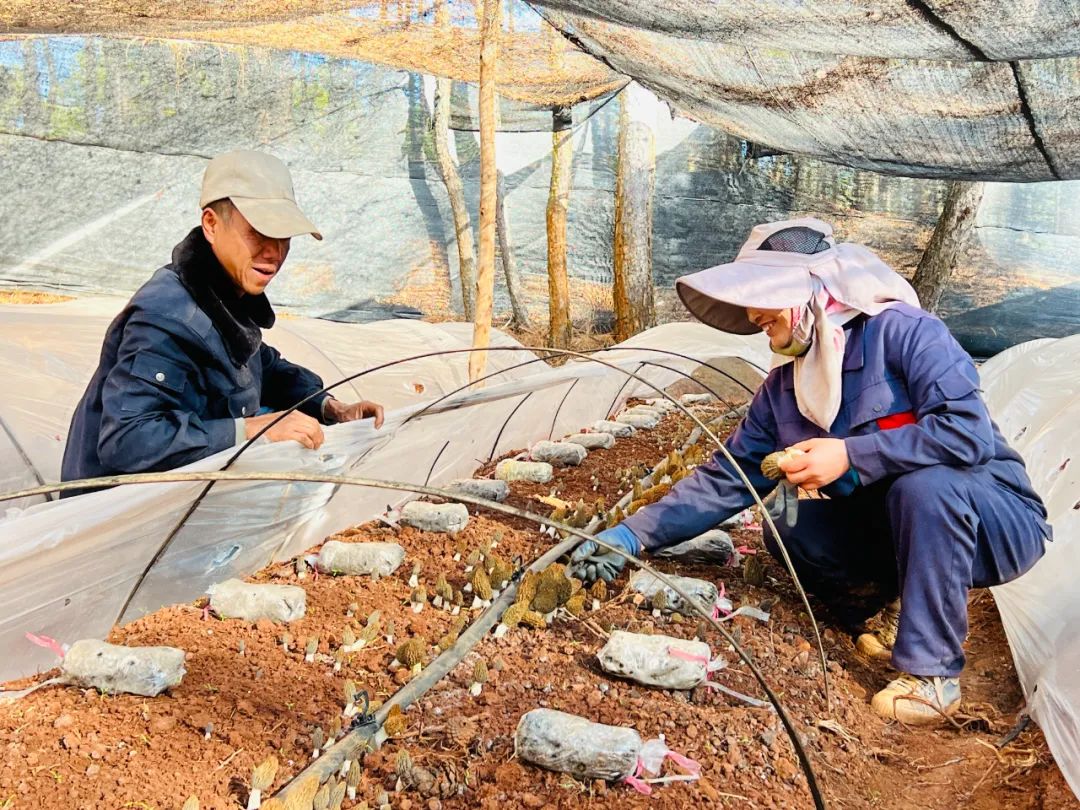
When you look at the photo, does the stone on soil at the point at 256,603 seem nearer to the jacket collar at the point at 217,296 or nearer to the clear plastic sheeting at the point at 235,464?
the clear plastic sheeting at the point at 235,464

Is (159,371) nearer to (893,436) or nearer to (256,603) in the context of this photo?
(256,603)

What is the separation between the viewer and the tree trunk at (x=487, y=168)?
445cm

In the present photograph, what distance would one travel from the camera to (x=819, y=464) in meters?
2.07

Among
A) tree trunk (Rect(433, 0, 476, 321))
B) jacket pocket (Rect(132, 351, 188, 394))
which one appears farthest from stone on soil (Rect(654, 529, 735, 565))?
tree trunk (Rect(433, 0, 476, 321))

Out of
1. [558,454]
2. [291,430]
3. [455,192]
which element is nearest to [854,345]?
[291,430]

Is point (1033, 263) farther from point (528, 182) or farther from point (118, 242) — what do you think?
point (118, 242)

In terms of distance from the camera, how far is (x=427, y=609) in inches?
94.2

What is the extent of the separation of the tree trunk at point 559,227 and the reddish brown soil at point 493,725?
5582mm

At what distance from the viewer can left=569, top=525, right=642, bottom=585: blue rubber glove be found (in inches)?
96.0

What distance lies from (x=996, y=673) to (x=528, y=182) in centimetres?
756

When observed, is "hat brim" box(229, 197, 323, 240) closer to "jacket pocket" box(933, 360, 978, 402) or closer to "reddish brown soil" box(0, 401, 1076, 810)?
"reddish brown soil" box(0, 401, 1076, 810)

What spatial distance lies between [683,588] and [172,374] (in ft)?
4.63

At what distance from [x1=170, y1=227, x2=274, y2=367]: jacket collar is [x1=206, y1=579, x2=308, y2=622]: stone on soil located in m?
0.57

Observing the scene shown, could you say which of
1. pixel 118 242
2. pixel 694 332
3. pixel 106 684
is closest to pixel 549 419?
pixel 694 332
